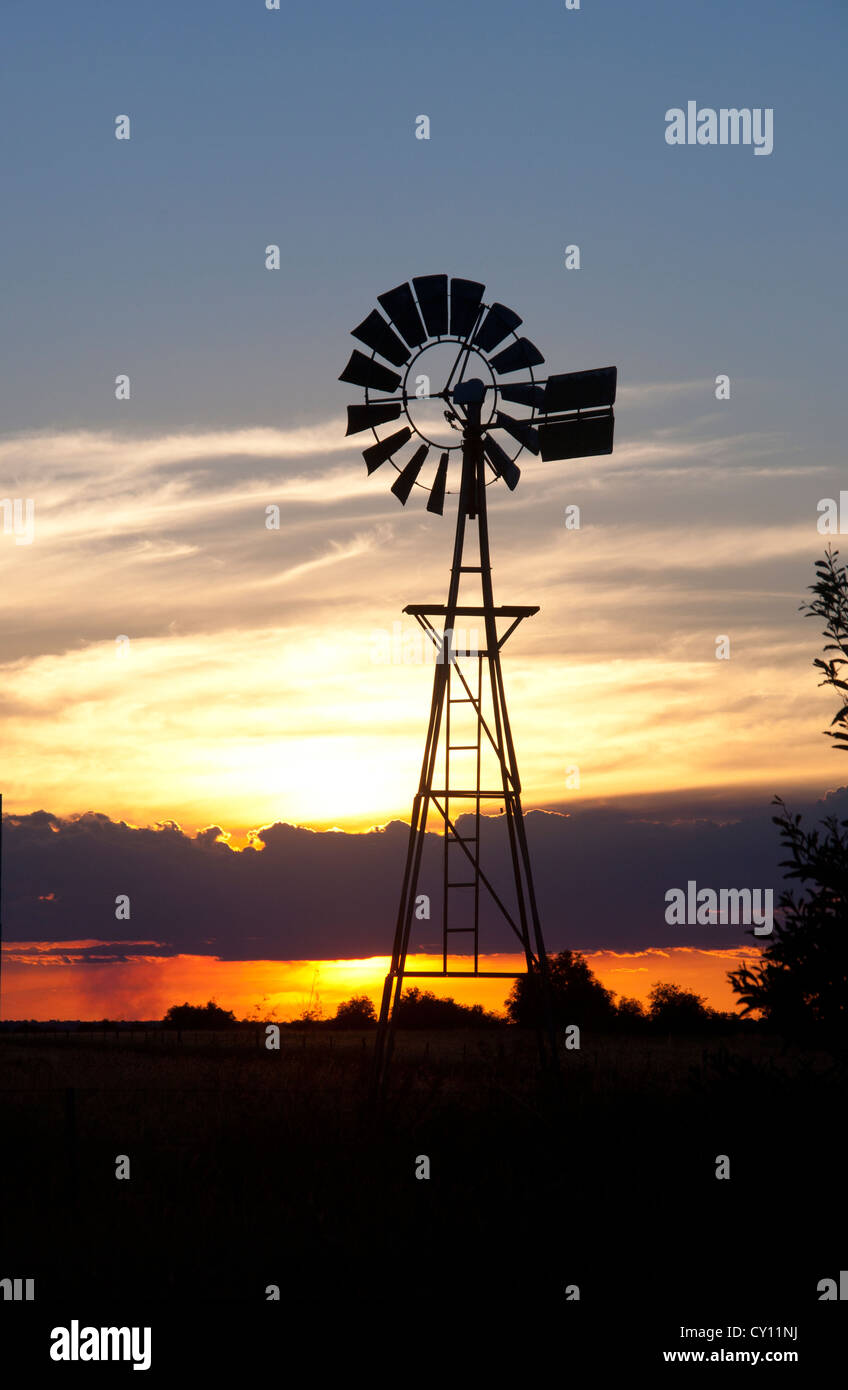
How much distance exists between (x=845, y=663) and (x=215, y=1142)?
9.79 m

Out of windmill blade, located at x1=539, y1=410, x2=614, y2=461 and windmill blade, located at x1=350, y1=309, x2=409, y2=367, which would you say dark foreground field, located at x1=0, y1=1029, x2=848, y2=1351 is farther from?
windmill blade, located at x1=350, y1=309, x2=409, y2=367

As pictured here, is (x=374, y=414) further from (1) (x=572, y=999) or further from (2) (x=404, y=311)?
(1) (x=572, y=999)

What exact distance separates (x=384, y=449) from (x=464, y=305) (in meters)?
2.38

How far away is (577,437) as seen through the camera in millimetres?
18484

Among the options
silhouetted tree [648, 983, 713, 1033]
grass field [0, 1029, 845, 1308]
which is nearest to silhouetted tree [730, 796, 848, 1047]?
grass field [0, 1029, 845, 1308]

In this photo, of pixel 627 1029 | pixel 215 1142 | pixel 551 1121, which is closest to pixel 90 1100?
pixel 215 1142

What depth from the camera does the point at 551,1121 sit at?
15.8 m

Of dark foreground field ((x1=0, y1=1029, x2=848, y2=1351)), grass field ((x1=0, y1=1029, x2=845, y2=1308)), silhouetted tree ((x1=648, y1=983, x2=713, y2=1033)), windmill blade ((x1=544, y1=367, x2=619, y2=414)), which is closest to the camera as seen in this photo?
dark foreground field ((x1=0, y1=1029, x2=848, y2=1351))

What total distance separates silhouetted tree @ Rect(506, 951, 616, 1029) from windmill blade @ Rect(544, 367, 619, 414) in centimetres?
3556

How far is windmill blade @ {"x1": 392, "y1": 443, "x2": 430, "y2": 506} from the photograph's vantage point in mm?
19328

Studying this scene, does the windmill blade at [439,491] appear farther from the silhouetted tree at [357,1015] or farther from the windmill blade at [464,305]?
the silhouetted tree at [357,1015]

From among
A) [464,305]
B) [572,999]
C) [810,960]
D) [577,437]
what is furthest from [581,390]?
[572,999]

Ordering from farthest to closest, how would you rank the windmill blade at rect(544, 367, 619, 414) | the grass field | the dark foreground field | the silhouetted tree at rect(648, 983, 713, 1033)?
1. the silhouetted tree at rect(648, 983, 713, 1033)
2. the windmill blade at rect(544, 367, 619, 414)
3. the grass field
4. the dark foreground field
